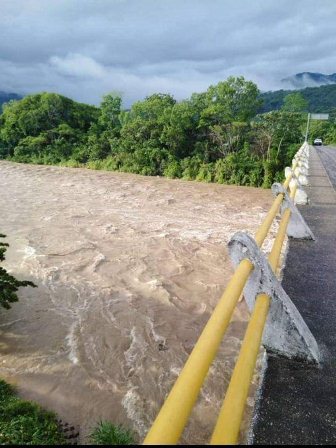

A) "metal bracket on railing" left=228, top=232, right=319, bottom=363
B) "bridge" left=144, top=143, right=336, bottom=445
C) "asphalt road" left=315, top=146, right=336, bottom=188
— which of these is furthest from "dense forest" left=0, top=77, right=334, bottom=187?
"metal bracket on railing" left=228, top=232, right=319, bottom=363

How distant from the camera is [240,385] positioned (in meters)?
1.30

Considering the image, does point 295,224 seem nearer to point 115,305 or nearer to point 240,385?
point 240,385

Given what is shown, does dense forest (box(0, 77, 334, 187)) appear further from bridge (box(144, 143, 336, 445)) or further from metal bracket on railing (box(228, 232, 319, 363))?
metal bracket on railing (box(228, 232, 319, 363))

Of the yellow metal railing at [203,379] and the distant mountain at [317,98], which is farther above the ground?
the distant mountain at [317,98]

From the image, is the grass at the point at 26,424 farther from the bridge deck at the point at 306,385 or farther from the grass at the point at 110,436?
the bridge deck at the point at 306,385

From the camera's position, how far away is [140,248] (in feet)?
31.6

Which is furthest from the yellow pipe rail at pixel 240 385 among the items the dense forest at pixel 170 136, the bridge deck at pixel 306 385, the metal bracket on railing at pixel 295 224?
the dense forest at pixel 170 136

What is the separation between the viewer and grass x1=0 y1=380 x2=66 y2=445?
336cm

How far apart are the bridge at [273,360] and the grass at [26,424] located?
2.60m

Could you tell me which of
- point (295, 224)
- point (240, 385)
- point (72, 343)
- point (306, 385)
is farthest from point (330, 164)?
point (240, 385)

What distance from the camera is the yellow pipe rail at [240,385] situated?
1.09 m

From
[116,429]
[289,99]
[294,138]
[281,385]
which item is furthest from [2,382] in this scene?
[289,99]

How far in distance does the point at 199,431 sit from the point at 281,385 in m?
2.51

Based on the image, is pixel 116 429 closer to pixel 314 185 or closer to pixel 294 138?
pixel 314 185
